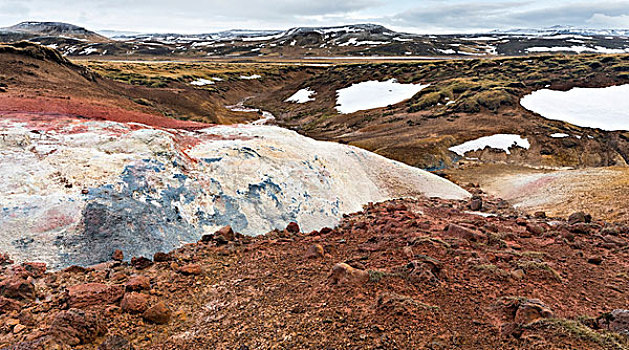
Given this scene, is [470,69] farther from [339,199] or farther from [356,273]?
[356,273]

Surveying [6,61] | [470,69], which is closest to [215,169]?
[6,61]

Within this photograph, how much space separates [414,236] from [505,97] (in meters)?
43.6

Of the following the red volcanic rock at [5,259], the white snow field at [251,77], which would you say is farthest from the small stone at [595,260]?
the white snow field at [251,77]

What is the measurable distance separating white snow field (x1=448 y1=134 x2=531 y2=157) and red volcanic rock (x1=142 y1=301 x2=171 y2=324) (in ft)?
105

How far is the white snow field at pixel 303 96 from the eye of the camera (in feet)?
219

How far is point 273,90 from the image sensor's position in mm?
83312

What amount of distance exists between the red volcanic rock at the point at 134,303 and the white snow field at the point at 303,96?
61.7 m

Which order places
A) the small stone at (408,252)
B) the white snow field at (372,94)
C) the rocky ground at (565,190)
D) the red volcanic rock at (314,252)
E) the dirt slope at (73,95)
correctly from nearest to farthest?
1. the small stone at (408,252)
2. the red volcanic rock at (314,252)
3. the dirt slope at (73,95)
4. the rocky ground at (565,190)
5. the white snow field at (372,94)

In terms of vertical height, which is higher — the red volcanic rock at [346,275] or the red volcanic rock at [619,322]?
the red volcanic rock at [346,275]

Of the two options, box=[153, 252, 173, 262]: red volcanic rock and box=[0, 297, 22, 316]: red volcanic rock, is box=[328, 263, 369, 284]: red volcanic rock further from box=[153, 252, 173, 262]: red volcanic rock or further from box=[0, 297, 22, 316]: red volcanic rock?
box=[0, 297, 22, 316]: red volcanic rock

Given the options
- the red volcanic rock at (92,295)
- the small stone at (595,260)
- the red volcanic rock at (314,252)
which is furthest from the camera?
the small stone at (595,260)

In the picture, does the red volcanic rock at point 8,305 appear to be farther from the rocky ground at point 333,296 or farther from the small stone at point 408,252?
the small stone at point 408,252

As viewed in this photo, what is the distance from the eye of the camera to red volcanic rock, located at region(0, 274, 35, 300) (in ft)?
19.5

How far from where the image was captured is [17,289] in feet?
19.7
